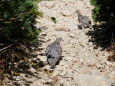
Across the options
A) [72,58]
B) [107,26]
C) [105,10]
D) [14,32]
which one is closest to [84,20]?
[107,26]

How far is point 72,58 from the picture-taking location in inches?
371

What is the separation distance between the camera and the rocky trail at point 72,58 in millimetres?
8000

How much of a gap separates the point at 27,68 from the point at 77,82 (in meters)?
1.44

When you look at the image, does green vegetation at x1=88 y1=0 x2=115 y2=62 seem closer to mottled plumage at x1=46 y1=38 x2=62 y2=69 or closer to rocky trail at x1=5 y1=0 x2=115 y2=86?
rocky trail at x1=5 y1=0 x2=115 y2=86

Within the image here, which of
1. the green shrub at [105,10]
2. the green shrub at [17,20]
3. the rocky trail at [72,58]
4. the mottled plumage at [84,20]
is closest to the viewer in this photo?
the green shrub at [17,20]

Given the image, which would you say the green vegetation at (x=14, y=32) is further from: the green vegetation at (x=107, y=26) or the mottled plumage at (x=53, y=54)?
the green vegetation at (x=107, y=26)

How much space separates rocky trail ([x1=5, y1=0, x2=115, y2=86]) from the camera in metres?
8.00

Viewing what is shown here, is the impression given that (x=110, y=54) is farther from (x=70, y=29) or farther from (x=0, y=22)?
(x=0, y=22)

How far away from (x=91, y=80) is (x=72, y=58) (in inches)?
61.6

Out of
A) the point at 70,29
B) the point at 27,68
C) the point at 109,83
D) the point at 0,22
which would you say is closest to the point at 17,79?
the point at 27,68

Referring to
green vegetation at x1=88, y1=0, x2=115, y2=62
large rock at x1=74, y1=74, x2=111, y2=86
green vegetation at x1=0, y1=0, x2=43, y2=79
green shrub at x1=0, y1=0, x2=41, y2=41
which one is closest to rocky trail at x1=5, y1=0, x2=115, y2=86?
large rock at x1=74, y1=74, x2=111, y2=86

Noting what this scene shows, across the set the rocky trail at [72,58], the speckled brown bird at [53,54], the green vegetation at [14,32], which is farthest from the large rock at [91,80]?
the green vegetation at [14,32]

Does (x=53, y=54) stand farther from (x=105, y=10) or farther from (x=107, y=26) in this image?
(x=107, y=26)

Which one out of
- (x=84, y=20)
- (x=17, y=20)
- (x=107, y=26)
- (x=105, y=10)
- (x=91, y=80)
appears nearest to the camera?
(x=91, y=80)
